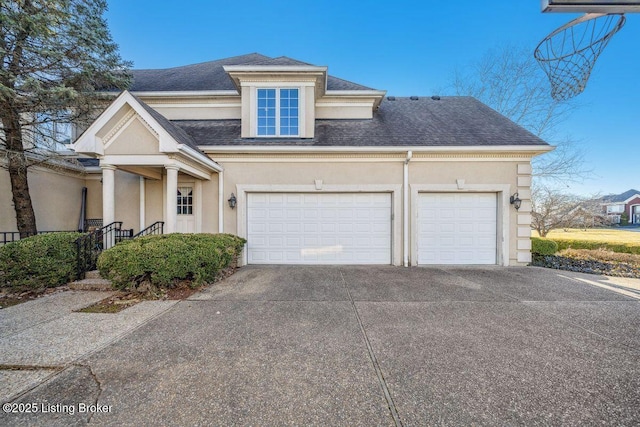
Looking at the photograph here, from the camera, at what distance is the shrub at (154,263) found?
4.66 m

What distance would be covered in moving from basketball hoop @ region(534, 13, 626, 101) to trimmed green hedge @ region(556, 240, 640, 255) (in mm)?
8528

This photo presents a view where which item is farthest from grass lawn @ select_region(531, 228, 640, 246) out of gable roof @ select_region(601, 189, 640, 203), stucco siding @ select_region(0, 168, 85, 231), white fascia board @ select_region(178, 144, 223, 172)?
gable roof @ select_region(601, 189, 640, 203)

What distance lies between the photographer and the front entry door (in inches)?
299

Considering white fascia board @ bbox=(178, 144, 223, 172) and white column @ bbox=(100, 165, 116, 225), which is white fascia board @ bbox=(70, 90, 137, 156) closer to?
white column @ bbox=(100, 165, 116, 225)

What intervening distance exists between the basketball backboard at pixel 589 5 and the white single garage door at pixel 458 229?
4839 mm

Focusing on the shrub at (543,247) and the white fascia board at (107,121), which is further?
the shrub at (543,247)

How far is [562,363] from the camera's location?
2656mm

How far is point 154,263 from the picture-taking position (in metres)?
4.69

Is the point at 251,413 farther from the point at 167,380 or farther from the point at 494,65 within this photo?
the point at 494,65

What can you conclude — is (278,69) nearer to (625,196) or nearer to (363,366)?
(363,366)

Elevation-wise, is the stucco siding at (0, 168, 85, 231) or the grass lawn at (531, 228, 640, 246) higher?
the stucco siding at (0, 168, 85, 231)

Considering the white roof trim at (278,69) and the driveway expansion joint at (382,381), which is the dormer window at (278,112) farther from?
the driveway expansion joint at (382,381)

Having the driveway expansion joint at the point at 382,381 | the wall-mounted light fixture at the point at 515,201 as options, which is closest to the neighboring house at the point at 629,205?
the wall-mounted light fixture at the point at 515,201

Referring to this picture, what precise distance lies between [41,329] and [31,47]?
23.0 ft
